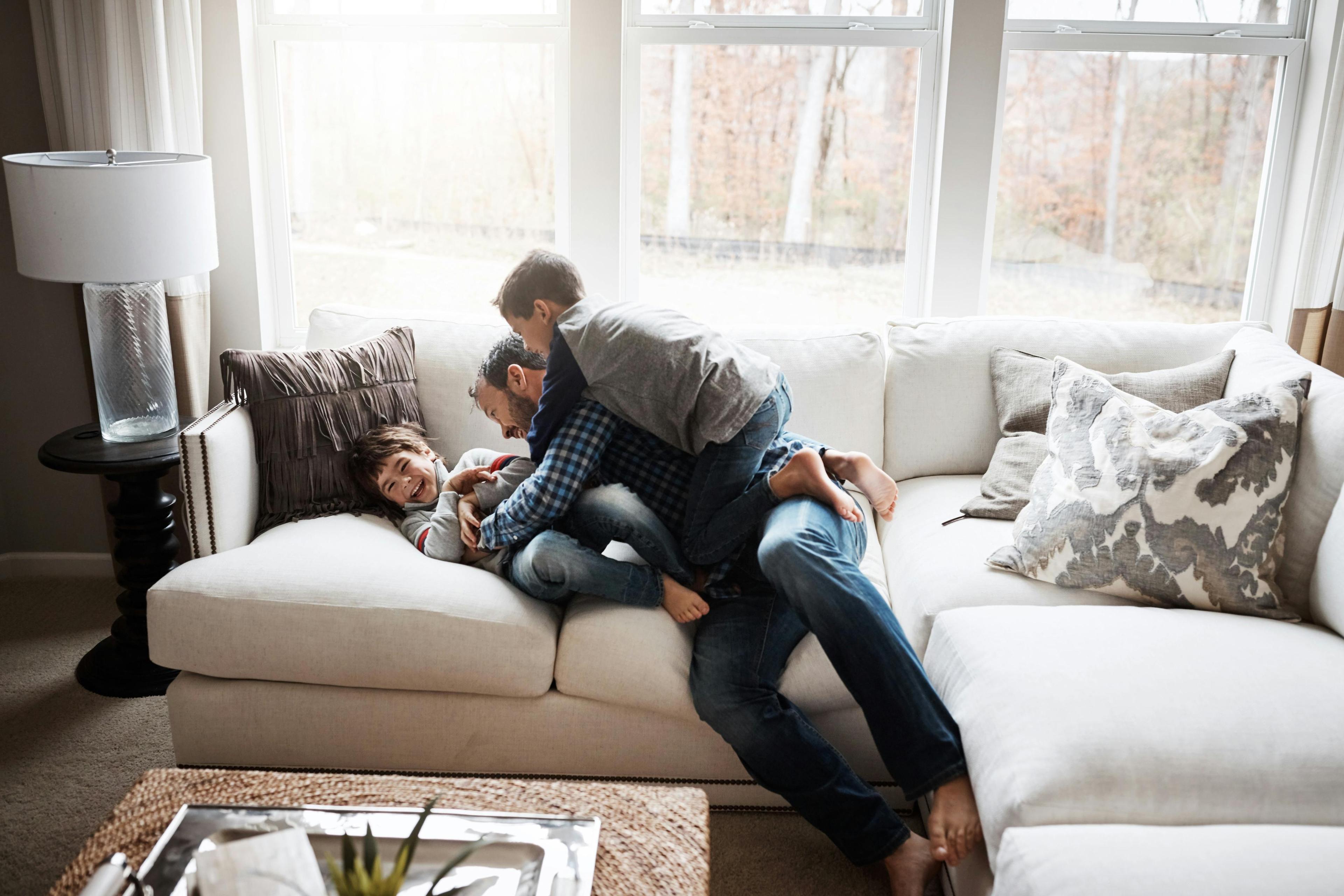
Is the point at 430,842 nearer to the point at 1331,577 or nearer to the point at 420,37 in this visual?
the point at 1331,577

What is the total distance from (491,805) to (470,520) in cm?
77

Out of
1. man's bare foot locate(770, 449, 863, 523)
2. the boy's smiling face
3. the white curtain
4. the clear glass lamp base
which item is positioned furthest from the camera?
the white curtain

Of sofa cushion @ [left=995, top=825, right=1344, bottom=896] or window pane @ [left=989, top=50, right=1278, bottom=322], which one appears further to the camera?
window pane @ [left=989, top=50, right=1278, bottom=322]

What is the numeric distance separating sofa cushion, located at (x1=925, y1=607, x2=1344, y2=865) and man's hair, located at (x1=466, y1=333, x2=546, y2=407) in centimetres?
102

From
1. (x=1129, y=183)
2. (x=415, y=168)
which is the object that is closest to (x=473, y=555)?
(x=415, y=168)

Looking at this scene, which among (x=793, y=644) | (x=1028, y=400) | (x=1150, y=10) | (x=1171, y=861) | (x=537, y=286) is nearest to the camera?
(x=1171, y=861)

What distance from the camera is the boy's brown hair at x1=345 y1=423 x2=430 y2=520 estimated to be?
2.21 meters

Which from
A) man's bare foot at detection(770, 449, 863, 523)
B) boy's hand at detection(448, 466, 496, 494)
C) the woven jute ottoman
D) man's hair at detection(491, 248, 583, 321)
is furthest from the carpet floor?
man's hair at detection(491, 248, 583, 321)

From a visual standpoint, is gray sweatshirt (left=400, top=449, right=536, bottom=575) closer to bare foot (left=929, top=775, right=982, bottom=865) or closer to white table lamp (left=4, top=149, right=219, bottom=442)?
white table lamp (left=4, top=149, right=219, bottom=442)

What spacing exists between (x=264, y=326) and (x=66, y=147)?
2.20 ft

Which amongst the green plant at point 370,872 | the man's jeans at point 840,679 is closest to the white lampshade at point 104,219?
the man's jeans at point 840,679

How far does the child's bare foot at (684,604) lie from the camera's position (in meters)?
1.88

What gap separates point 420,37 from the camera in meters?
2.85

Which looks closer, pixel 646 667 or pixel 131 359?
pixel 646 667
